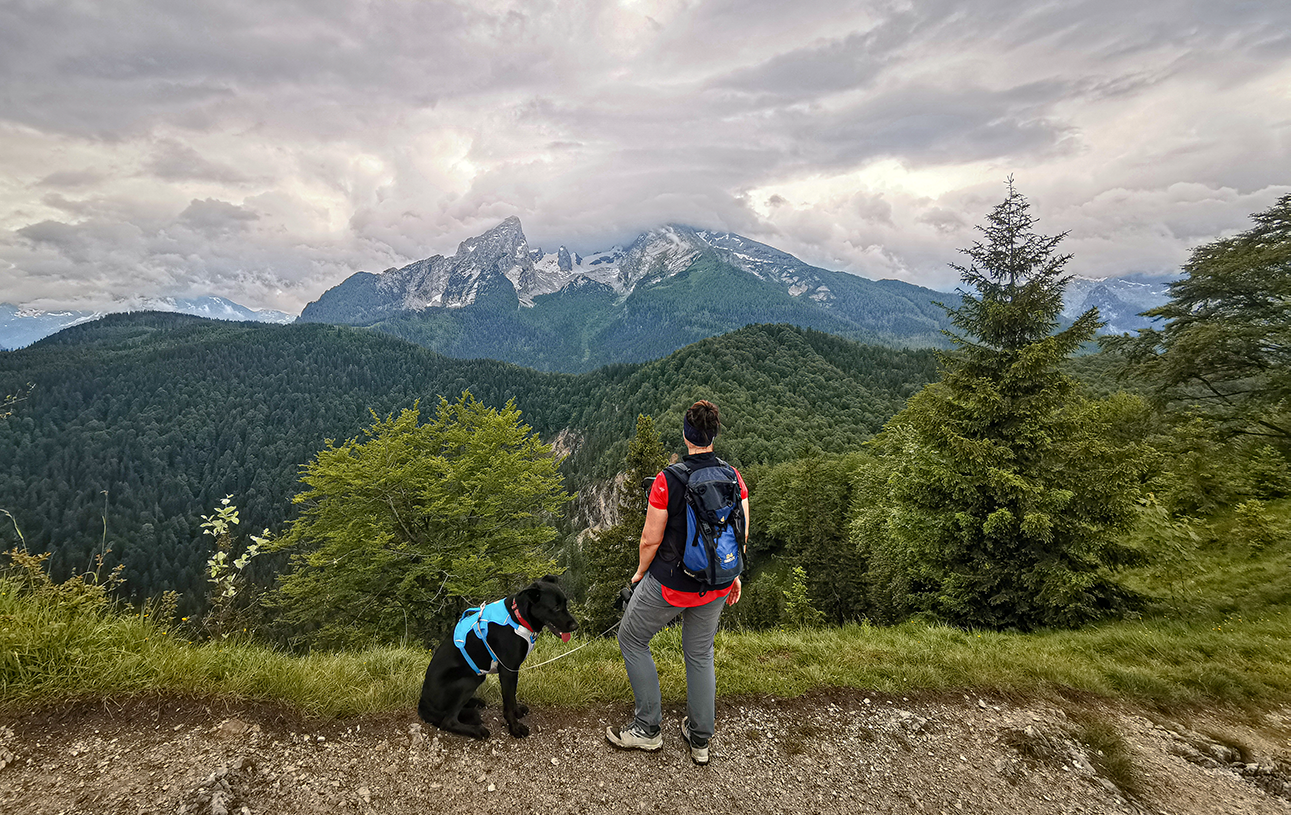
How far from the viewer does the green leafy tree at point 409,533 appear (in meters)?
13.9

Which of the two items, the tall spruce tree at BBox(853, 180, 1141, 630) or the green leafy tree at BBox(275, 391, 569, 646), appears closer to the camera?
the tall spruce tree at BBox(853, 180, 1141, 630)

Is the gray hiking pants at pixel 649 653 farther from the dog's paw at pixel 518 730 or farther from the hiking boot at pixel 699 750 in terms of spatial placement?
the dog's paw at pixel 518 730

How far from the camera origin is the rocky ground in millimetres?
3275

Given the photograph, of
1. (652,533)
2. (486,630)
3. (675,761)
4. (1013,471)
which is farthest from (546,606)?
(1013,471)

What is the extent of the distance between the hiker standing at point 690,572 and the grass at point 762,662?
85cm

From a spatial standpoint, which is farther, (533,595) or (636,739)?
(636,739)

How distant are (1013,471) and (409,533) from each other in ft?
52.8

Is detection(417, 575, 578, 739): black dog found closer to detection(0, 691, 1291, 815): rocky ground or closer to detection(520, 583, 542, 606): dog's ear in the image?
detection(520, 583, 542, 606): dog's ear

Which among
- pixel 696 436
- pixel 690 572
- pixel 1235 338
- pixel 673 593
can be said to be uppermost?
pixel 1235 338

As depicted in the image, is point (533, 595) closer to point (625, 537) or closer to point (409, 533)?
point (409, 533)

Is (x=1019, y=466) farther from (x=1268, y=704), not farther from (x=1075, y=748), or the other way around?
(x=1075, y=748)

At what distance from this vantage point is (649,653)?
169 inches

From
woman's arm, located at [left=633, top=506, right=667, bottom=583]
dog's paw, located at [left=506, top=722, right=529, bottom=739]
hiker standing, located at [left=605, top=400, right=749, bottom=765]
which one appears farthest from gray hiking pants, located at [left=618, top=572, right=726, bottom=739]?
dog's paw, located at [left=506, top=722, right=529, bottom=739]

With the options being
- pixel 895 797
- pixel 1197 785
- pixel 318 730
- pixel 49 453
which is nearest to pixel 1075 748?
pixel 1197 785
